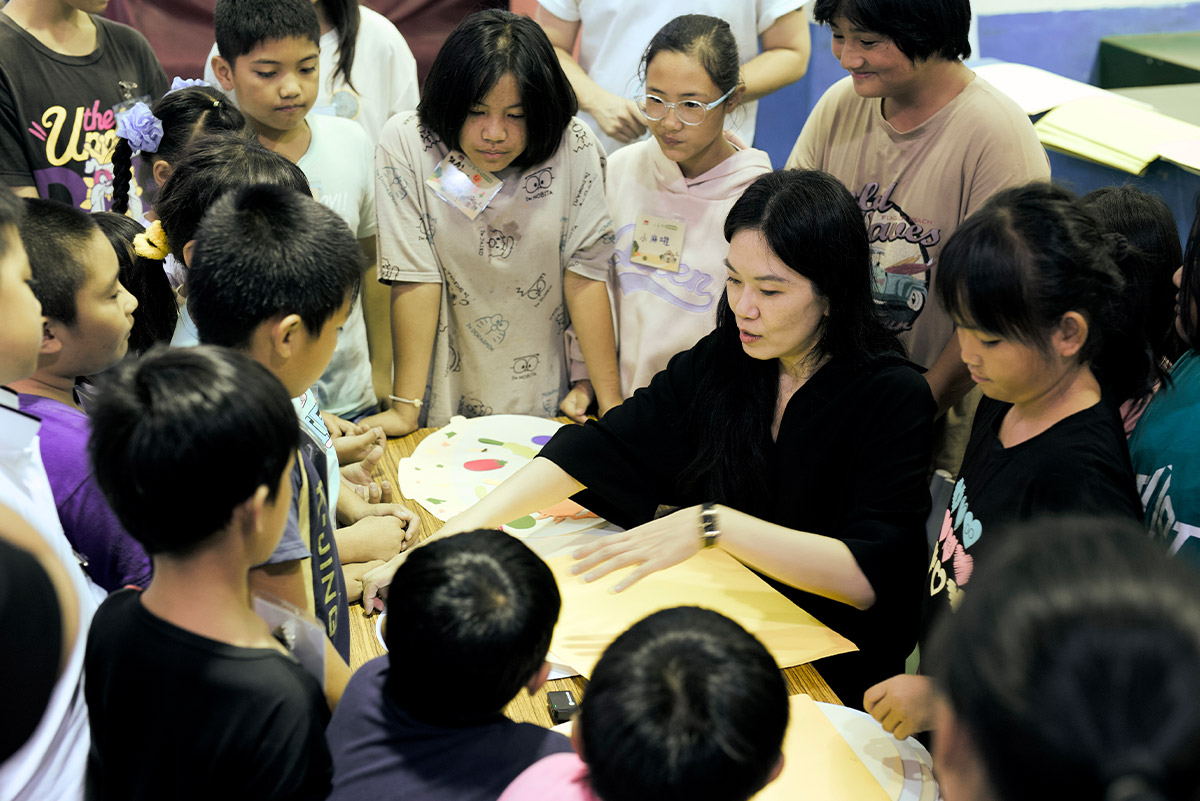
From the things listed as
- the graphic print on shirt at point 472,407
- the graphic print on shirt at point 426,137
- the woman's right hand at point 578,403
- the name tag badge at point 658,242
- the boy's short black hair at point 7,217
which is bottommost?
the graphic print on shirt at point 472,407

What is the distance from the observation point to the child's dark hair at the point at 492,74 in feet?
6.13

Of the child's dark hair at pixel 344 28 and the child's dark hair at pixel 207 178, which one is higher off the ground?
the child's dark hair at pixel 344 28

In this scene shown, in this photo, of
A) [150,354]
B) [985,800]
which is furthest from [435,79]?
[985,800]

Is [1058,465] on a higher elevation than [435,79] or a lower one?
lower

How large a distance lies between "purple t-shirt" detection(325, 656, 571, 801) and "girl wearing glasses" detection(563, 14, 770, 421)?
1.34 meters

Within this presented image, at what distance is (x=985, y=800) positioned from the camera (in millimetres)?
584

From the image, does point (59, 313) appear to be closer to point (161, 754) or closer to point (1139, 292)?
point (161, 754)

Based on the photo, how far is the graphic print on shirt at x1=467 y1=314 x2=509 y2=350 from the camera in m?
2.16

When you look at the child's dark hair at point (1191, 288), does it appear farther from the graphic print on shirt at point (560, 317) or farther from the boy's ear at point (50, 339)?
the boy's ear at point (50, 339)

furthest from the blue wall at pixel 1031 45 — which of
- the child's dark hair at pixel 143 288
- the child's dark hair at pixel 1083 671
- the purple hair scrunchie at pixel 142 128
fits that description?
the child's dark hair at pixel 1083 671

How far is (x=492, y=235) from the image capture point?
2.08m

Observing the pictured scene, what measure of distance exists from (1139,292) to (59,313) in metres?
1.41

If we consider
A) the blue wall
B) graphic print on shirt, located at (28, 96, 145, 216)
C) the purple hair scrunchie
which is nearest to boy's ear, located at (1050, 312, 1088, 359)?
the purple hair scrunchie

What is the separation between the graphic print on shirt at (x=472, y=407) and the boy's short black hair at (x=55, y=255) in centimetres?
107
